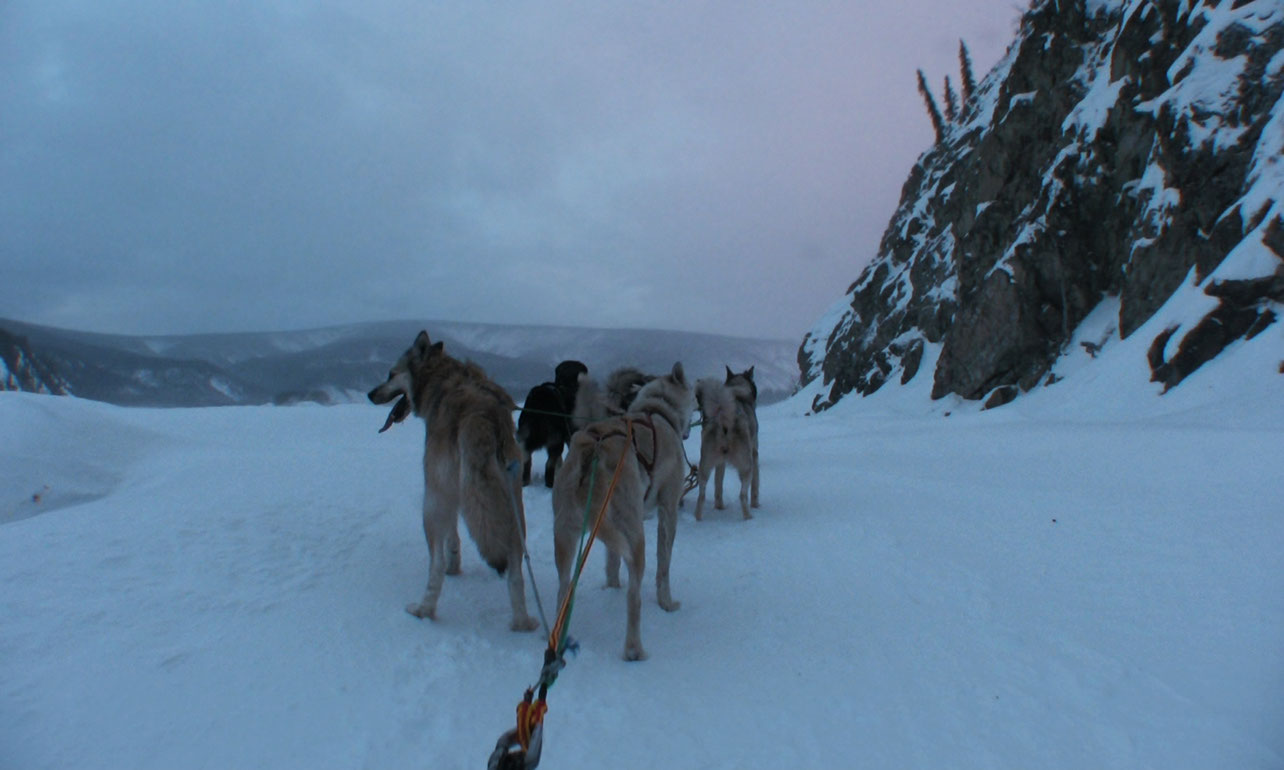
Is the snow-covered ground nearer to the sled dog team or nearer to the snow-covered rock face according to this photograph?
the sled dog team

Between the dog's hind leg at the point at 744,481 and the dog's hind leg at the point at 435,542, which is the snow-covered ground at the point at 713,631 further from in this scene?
the dog's hind leg at the point at 744,481

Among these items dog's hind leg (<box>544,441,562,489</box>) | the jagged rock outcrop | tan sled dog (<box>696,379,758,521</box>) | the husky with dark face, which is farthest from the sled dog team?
the jagged rock outcrop

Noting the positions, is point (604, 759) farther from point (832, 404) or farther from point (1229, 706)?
point (832, 404)

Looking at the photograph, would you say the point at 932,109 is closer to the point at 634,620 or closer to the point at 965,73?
the point at 965,73

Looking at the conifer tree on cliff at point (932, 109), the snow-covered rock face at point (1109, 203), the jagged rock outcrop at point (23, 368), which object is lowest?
the jagged rock outcrop at point (23, 368)

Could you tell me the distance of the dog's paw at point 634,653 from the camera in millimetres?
3941

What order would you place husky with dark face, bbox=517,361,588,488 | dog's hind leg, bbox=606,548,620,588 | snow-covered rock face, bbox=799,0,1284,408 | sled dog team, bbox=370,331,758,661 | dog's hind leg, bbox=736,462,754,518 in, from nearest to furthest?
sled dog team, bbox=370,331,758,661, dog's hind leg, bbox=606,548,620,588, dog's hind leg, bbox=736,462,754,518, husky with dark face, bbox=517,361,588,488, snow-covered rock face, bbox=799,0,1284,408

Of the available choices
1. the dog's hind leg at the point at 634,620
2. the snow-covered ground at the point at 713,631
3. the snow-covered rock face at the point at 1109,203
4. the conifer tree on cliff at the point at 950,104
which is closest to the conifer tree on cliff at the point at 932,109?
the conifer tree on cliff at the point at 950,104

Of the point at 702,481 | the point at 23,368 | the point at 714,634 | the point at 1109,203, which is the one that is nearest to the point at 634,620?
the point at 714,634

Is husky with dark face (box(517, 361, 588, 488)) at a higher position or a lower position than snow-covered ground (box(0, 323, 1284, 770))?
higher

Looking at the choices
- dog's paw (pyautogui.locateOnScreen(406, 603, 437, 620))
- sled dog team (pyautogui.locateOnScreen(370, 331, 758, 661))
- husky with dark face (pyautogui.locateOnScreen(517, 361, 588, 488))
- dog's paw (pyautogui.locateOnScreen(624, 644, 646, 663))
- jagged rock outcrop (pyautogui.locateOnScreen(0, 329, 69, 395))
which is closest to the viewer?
dog's paw (pyautogui.locateOnScreen(624, 644, 646, 663))

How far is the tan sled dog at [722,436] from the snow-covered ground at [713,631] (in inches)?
22.2

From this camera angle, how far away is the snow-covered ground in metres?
2.80

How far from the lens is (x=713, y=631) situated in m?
4.39
